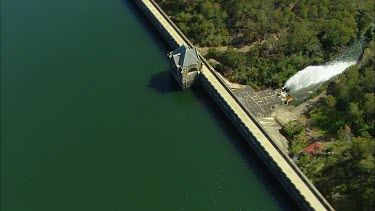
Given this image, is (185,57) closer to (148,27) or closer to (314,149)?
(148,27)

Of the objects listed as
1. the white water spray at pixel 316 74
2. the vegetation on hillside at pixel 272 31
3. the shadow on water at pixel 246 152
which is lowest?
the shadow on water at pixel 246 152

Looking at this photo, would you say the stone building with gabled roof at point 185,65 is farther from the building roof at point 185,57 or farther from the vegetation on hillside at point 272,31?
the vegetation on hillside at point 272,31

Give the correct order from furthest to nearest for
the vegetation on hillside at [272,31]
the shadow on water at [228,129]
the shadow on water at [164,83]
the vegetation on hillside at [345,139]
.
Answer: the shadow on water at [164,83] → the vegetation on hillside at [272,31] → the shadow on water at [228,129] → the vegetation on hillside at [345,139]

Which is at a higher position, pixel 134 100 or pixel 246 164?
pixel 134 100

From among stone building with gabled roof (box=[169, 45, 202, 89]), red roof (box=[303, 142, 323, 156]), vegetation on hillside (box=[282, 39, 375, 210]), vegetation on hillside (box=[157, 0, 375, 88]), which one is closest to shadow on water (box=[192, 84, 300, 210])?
stone building with gabled roof (box=[169, 45, 202, 89])

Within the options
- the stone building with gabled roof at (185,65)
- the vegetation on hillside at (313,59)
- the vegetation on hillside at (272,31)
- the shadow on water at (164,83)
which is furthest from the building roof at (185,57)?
the vegetation on hillside at (313,59)

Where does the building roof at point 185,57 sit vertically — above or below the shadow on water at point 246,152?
above

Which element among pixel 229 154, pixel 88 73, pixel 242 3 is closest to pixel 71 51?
pixel 88 73

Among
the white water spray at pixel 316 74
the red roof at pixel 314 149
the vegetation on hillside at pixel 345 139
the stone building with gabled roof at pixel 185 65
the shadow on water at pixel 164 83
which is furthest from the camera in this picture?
A: the shadow on water at pixel 164 83

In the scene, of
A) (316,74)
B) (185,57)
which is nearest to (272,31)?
(316,74)

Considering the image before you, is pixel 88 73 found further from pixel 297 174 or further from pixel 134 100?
pixel 297 174
